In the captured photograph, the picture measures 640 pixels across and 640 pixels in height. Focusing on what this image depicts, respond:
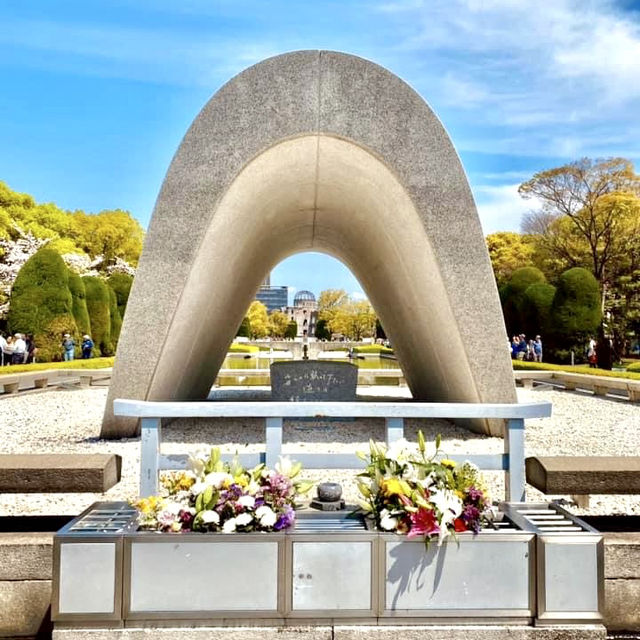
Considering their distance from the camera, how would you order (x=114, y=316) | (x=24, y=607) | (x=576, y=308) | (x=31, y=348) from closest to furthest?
1. (x=24, y=607)
2. (x=31, y=348)
3. (x=576, y=308)
4. (x=114, y=316)

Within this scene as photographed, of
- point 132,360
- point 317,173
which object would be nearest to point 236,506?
point 132,360

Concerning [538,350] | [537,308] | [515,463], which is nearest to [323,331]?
[537,308]

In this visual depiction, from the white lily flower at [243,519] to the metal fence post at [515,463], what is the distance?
5.71 ft

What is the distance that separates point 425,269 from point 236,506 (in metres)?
5.51

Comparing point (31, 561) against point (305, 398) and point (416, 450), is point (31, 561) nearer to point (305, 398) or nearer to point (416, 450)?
point (416, 450)

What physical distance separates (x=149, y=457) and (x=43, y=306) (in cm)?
2125

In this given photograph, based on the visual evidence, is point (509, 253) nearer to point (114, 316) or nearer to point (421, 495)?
point (114, 316)

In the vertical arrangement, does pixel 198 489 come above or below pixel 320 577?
above

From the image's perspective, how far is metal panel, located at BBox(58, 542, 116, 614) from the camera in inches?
108

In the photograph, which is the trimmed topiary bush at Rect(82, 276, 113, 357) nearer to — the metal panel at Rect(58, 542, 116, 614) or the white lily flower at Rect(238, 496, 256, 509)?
the metal panel at Rect(58, 542, 116, 614)

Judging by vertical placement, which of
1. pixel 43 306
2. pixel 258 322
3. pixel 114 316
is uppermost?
pixel 258 322

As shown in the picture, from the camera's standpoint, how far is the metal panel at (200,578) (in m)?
2.76

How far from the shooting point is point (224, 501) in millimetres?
2924

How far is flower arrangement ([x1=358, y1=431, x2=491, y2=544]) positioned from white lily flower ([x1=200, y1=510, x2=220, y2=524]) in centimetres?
70
